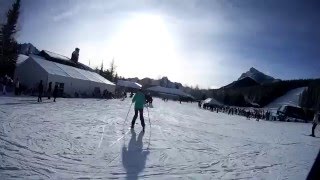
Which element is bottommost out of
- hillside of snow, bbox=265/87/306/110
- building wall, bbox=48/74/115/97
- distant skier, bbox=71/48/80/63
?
building wall, bbox=48/74/115/97

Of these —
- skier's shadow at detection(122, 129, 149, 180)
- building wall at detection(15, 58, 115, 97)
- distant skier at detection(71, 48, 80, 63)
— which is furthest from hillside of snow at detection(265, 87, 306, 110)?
skier's shadow at detection(122, 129, 149, 180)

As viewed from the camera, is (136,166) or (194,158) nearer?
(136,166)

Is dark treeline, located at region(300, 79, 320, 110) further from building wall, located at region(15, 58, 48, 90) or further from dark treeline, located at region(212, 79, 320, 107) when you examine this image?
building wall, located at region(15, 58, 48, 90)

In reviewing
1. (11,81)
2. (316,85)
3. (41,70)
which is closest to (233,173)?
(41,70)

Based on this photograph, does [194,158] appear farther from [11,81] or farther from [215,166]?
[11,81]

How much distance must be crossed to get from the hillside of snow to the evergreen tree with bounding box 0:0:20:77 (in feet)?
189

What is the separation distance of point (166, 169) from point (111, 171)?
128 centimetres

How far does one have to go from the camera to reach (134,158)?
709 centimetres

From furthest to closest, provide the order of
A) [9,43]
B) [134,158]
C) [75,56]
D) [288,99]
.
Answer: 1. [288,99]
2. [75,56]
3. [9,43]
4. [134,158]

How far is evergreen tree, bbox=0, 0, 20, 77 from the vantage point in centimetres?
3669

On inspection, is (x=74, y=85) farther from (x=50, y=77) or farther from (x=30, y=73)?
(x=30, y=73)

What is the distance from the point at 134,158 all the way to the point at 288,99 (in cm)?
7566

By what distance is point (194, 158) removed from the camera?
7.89m

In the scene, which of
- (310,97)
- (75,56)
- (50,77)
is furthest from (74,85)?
(310,97)
